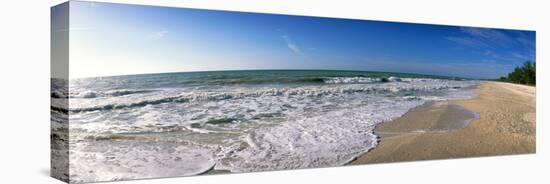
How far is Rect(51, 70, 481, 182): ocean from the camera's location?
505 cm

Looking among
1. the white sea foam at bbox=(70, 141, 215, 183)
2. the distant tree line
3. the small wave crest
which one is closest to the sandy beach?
the distant tree line

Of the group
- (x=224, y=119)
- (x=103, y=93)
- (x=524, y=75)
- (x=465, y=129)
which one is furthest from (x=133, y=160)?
(x=524, y=75)

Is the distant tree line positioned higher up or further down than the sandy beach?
higher up

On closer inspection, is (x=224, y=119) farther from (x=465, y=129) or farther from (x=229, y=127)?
(x=465, y=129)

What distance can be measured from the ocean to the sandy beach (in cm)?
16

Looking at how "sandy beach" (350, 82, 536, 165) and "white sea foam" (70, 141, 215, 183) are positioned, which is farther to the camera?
"sandy beach" (350, 82, 536, 165)

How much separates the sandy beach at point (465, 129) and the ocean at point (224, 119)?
0.16 metres

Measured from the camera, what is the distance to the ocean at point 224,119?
5047 mm

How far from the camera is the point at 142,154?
17.0 ft

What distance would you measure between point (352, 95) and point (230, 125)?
5.06ft

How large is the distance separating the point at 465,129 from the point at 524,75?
138cm

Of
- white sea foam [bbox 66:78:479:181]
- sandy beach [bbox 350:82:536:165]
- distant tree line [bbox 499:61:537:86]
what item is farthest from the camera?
distant tree line [bbox 499:61:537:86]

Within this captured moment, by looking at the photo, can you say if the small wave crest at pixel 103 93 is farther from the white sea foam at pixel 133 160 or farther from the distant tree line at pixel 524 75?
A: the distant tree line at pixel 524 75

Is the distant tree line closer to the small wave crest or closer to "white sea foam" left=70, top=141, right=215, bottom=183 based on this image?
"white sea foam" left=70, top=141, right=215, bottom=183
